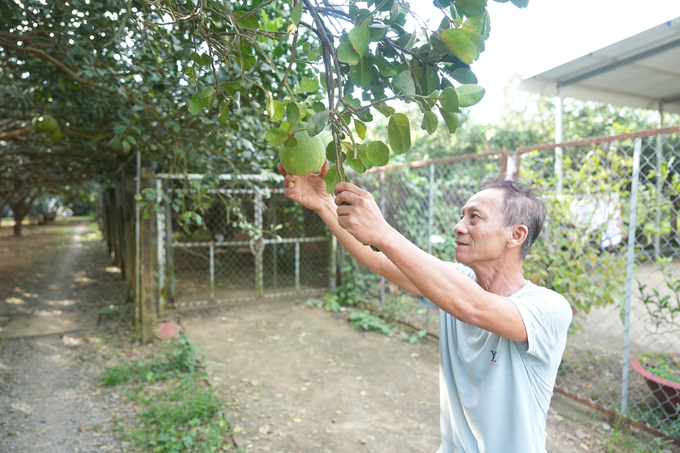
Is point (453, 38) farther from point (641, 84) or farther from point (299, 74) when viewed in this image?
point (641, 84)

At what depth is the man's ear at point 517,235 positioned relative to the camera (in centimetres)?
130

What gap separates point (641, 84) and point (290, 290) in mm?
6283

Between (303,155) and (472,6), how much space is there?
495 millimetres

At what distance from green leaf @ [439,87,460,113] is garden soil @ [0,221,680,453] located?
8.66 ft

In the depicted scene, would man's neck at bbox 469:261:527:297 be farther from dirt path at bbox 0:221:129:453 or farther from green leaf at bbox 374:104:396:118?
dirt path at bbox 0:221:129:453

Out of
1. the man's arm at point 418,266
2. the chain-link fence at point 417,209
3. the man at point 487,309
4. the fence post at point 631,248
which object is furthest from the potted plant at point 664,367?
the man's arm at point 418,266

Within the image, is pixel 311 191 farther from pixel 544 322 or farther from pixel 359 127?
pixel 544 322

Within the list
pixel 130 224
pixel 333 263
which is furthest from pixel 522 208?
pixel 333 263

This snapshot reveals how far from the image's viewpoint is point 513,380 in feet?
4.04

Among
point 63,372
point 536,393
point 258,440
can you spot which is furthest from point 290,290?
point 536,393

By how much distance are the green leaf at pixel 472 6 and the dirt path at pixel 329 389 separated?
2.76 meters

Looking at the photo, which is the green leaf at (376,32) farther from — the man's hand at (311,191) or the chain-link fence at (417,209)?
the chain-link fence at (417,209)

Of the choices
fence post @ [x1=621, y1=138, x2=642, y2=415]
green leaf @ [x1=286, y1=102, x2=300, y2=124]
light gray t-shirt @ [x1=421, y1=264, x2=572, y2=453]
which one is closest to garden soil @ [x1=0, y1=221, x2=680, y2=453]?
fence post @ [x1=621, y1=138, x2=642, y2=415]

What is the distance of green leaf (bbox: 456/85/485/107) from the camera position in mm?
823
